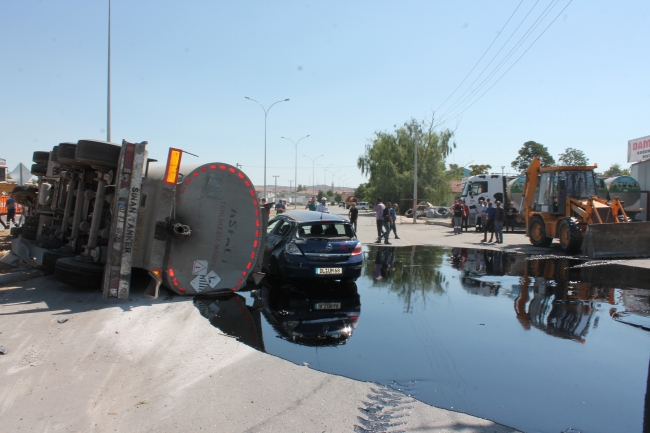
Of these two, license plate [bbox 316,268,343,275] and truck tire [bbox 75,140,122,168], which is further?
license plate [bbox 316,268,343,275]

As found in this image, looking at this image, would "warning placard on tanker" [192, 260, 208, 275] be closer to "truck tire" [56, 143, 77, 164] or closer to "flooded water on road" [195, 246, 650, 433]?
"flooded water on road" [195, 246, 650, 433]

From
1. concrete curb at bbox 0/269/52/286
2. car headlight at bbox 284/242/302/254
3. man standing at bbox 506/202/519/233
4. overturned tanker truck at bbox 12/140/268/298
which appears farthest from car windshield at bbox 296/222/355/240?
man standing at bbox 506/202/519/233

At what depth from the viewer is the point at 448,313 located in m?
8.15

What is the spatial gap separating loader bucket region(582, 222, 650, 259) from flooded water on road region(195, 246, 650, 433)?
9.12 feet

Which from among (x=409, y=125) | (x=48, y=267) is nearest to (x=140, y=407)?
(x=48, y=267)

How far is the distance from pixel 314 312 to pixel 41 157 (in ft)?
25.6

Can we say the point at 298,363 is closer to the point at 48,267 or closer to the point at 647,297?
the point at 48,267

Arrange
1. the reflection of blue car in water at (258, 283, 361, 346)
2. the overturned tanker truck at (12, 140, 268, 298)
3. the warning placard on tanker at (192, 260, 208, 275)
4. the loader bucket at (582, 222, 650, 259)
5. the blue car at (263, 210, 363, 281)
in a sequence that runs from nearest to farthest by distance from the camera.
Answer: the reflection of blue car in water at (258, 283, 361, 346) → the overturned tanker truck at (12, 140, 268, 298) → the warning placard on tanker at (192, 260, 208, 275) → the blue car at (263, 210, 363, 281) → the loader bucket at (582, 222, 650, 259)

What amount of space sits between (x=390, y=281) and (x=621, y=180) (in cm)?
2517

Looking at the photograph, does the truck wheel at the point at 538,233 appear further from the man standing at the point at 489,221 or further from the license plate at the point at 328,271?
the license plate at the point at 328,271

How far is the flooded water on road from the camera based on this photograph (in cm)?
460

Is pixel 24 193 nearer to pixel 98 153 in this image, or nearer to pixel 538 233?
pixel 98 153

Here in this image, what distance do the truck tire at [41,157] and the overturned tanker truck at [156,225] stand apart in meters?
2.97

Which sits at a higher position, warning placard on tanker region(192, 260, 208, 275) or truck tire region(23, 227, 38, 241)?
truck tire region(23, 227, 38, 241)
